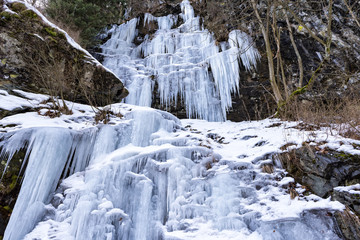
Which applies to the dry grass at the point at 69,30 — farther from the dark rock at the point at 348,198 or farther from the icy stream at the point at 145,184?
the dark rock at the point at 348,198

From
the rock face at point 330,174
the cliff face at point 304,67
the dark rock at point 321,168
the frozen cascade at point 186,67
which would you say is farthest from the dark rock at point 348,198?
the frozen cascade at point 186,67

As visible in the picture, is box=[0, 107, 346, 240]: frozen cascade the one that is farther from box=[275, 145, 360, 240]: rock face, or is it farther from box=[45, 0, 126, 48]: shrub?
box=[45, 0, 126, 48]: shrub

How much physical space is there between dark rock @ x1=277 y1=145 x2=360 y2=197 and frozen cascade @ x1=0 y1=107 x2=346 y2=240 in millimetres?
268

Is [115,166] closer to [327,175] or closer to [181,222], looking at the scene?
[181,222]

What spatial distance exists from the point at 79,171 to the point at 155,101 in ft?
16.1

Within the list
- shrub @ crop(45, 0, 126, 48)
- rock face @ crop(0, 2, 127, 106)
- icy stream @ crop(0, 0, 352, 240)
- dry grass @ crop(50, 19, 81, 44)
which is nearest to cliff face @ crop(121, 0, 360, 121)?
icy stream @ crop(0, 0, 352, 240)

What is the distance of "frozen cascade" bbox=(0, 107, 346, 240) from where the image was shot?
2469mm

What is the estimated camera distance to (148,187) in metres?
3.09

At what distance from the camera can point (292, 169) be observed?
3072 mm

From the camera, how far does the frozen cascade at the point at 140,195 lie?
97.2 inches

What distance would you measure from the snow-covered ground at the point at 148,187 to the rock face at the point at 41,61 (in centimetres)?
64

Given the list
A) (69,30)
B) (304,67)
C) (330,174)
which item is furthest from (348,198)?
(69,30)

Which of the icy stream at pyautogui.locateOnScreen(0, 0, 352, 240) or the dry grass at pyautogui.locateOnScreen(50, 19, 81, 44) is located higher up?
the dry grass at pyautogui.locateOnScreen(50, 19, 81, 44)

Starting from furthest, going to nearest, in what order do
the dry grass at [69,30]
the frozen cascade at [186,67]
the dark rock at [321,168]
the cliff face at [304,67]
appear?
the dry grass at [69,30] → the frozen cascade at [186,67] → the cliff face at [304,67] → the dark rock at [321,168]
